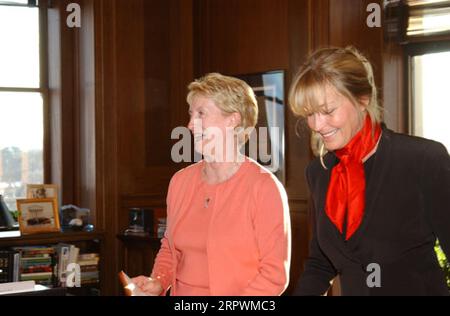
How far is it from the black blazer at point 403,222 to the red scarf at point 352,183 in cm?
2

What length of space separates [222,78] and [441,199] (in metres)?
0.94

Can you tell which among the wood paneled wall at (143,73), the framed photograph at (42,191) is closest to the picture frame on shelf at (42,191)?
the framed photograph at (42,191)

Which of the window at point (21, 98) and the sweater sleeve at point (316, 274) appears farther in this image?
the window at point (21, 98)

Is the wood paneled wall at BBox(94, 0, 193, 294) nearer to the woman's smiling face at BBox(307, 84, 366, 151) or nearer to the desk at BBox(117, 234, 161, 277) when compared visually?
the desk at BBox(117, 234, 161, 277)

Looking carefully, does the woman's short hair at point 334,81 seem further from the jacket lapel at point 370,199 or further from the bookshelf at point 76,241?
the bookshelf at point 76,241

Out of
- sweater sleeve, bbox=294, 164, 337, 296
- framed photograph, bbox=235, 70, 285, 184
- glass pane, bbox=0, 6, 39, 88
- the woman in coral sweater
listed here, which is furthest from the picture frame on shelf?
sweater sleeve, bbox=294, 164, 337, 296

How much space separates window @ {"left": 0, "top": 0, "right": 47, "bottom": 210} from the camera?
6016 millimetres

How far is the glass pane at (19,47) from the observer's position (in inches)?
237

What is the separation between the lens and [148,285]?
2.44 meters

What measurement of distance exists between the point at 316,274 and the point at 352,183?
0.94 ft

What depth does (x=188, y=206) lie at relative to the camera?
257cm

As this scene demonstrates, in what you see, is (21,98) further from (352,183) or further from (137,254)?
(352,183)

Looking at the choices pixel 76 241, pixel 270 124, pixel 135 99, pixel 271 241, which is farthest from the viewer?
pixel 135 99

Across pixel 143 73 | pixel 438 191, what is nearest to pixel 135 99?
pixel 143 73
